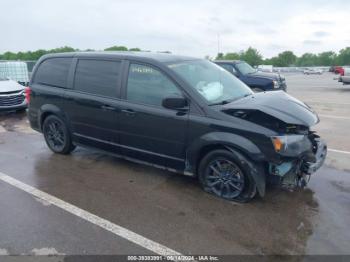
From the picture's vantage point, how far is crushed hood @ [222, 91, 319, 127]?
4.07m

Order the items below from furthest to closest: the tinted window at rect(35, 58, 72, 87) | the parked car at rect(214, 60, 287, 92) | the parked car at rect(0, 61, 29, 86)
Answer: the parked car at rect(0, 61, 29, 86) → the parked car at rect(214, 60, 287, 92) → the tinted window at rect(35, 58, 72, 87)

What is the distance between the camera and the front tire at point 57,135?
598 cm

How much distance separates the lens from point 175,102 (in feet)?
14.2

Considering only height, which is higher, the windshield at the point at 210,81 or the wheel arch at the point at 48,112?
the windshield at the point at 210,81

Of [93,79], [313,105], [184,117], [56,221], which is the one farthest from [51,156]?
[313,105]

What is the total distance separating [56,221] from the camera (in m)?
3.84

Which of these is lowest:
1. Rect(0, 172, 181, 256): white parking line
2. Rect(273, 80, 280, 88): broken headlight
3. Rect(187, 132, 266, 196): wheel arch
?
Rect(0, 172, 181, 256): white parking line

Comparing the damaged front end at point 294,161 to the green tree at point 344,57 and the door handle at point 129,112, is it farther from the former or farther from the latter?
the green tree at point 344,57

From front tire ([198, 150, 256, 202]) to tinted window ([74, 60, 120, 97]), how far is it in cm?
177

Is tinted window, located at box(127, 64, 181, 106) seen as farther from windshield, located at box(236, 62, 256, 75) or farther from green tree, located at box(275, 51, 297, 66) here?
green tree, located at box(275, 51, 297, 66)

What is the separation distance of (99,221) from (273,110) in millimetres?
2397

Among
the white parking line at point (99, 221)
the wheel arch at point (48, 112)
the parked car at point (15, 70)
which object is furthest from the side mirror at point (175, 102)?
the parked car at point (15, 70)

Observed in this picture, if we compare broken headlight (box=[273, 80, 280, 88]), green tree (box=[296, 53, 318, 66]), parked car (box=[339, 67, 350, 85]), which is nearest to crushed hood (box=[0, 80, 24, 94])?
broken headlight (box=[273, 80, 280, 88])

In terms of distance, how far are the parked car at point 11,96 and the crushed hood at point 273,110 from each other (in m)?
8.12
